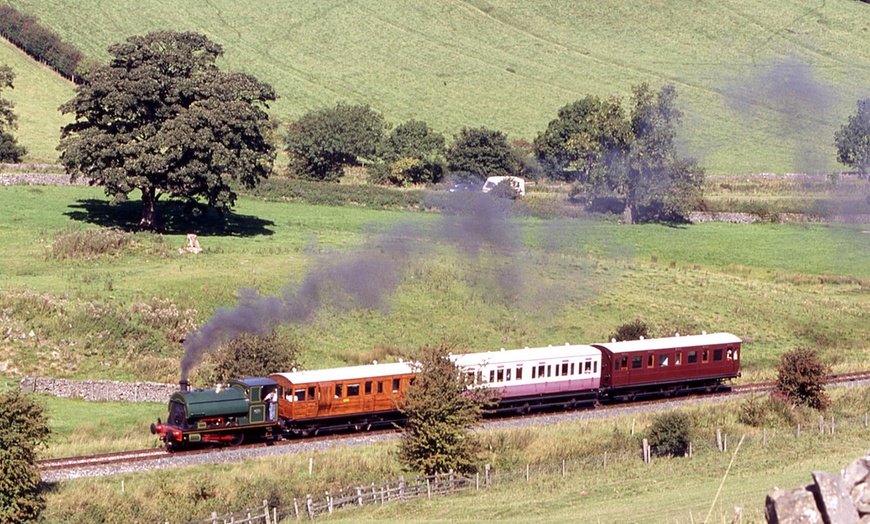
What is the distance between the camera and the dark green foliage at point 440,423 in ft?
143

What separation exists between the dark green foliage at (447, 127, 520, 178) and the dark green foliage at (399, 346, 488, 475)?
A: 3278 inches

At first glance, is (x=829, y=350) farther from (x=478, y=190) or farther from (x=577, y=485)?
(x=478, y=190)

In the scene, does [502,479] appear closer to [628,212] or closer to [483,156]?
[628,212]

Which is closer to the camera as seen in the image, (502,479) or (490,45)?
(502,479)

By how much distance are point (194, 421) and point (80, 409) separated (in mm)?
10708

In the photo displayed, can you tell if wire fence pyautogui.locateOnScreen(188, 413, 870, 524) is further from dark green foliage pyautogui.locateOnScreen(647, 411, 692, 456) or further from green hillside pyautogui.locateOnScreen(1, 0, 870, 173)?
green hillside pyautogui.locateOnScreen(1, 0, 870, 173)

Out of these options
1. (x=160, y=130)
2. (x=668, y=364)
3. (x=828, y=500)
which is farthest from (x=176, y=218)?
(x=828, y=500)

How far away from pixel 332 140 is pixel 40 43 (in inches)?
2151

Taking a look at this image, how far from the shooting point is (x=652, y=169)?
100750 mm

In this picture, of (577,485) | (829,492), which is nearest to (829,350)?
(577,485)

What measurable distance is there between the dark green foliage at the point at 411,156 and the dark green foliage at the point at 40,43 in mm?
49607

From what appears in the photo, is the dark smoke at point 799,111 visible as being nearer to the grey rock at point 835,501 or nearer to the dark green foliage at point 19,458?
the dark green foliage at point 19,458

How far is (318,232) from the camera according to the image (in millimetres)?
88625

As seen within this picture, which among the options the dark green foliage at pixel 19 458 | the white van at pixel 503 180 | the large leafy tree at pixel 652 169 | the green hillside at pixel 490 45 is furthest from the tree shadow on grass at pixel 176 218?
the green hillside at pixel 490 45
